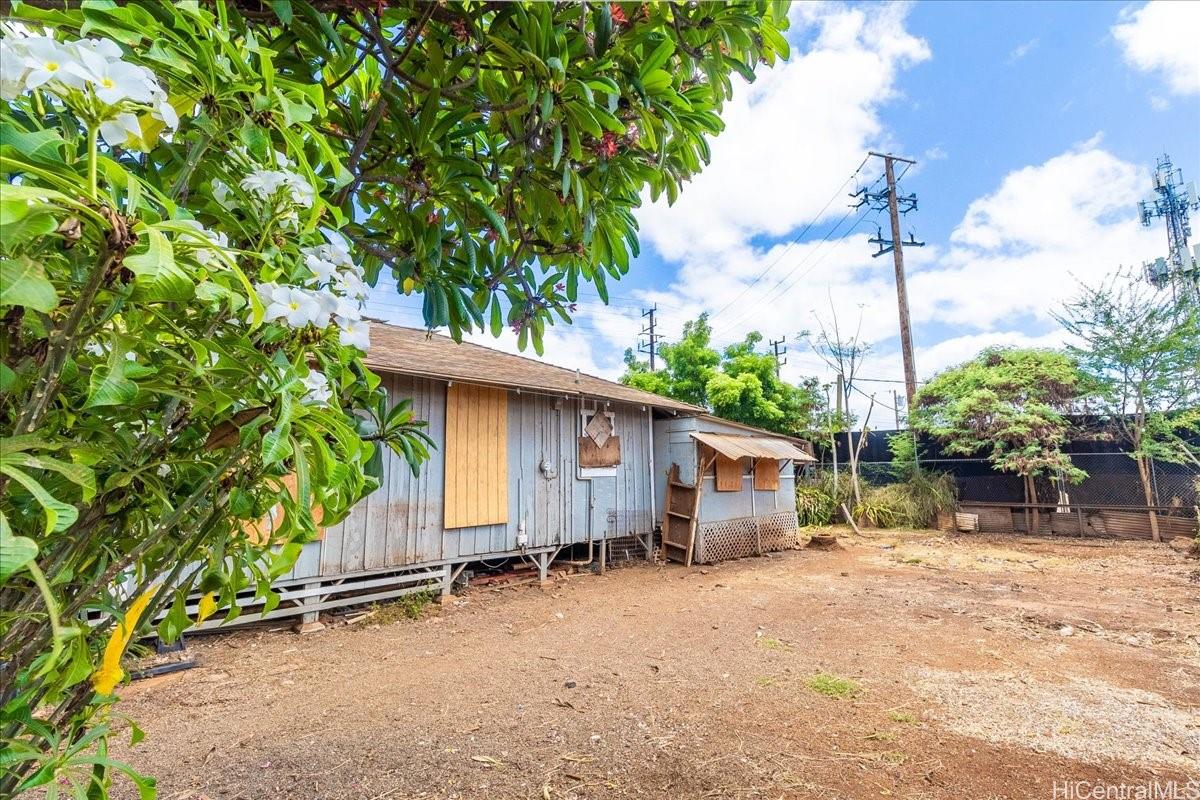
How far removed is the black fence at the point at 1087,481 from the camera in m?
8.44

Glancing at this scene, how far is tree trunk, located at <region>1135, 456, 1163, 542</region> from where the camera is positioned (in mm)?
8359

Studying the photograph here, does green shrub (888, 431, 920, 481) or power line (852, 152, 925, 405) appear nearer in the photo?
green shrub (888, 431, 920, 481)

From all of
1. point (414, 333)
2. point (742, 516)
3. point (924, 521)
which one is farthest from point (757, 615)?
point (924, 521)

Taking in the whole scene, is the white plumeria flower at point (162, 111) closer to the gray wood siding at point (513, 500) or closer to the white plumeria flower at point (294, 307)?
the white plumeria flower at point (294, 307)

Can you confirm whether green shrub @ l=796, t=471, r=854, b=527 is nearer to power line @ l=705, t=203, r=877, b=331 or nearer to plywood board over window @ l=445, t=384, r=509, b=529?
power line @ l=705, t=203, r=877, b=331

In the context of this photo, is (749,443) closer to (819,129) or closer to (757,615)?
(757,615)

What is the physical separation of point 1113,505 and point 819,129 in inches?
426

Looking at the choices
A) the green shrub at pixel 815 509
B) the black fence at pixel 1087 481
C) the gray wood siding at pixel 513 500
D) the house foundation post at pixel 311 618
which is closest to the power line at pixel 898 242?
the black fence at pixel 1087 481

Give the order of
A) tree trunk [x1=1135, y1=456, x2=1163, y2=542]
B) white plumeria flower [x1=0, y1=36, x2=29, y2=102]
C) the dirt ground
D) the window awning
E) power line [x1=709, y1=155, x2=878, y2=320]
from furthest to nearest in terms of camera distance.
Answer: power line [x1=709, y1=155, x2=878, y2=320]
tree trunk [x1=1135, y1=456, x2=1163, y2=542]
the window awning
the dirt ground
white plumeria flower [x1=0, y1=36, x2=29, y2=102]

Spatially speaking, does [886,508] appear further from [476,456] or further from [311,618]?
[311,618]

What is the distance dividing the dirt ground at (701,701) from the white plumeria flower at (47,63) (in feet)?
8.79

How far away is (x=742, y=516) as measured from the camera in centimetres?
852

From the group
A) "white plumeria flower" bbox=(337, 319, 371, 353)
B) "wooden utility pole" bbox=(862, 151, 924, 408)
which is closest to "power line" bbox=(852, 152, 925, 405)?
"wooden utility pole" bbox=(862, 151, 924, 408)

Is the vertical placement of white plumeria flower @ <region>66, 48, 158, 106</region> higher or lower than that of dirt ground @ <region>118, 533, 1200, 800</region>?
higher
